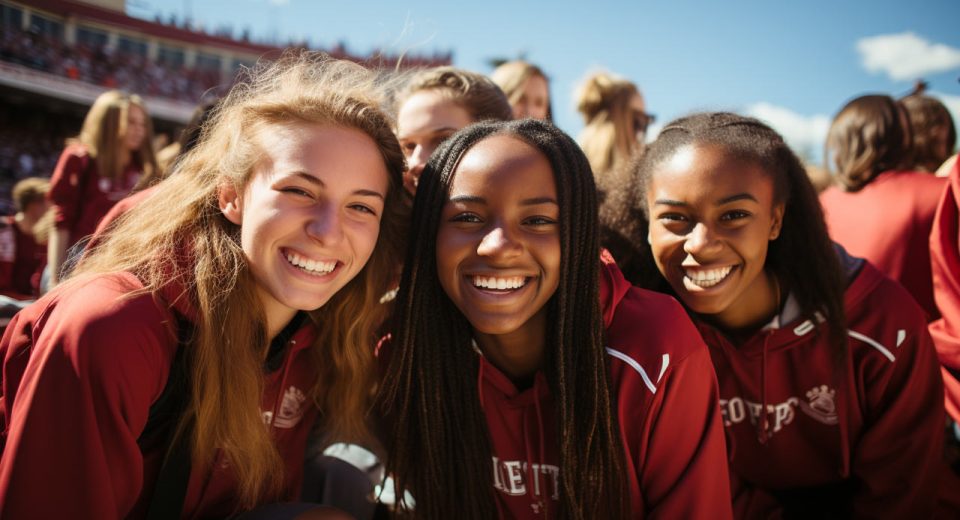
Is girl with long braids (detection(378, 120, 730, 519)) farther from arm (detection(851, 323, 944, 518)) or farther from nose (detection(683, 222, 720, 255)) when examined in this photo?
arm (detection(851, 323, 944, 518))

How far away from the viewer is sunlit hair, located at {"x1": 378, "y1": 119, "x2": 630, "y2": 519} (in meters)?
1.83

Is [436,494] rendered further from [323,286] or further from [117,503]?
[117,503]

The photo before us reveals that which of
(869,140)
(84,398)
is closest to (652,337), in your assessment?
(84,398)

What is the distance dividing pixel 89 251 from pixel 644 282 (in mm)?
2071

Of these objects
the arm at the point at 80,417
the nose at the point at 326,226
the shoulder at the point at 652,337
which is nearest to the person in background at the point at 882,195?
the shoulder at the point at 652,337

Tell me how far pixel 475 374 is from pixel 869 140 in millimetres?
2645

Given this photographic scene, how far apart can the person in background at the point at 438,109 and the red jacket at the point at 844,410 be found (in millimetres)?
1402

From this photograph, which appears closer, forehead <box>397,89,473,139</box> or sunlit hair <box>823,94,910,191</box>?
forehead <box>397,89,473,139</box>

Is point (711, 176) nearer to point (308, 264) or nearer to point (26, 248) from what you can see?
point (308, 264)

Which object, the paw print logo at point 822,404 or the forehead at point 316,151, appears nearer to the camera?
the forehead at point 316,151

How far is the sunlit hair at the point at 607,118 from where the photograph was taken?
14.0 ft

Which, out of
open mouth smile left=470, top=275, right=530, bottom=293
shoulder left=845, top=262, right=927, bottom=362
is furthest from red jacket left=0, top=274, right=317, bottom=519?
shoulder left=845, top=262, right=927, bottom=362

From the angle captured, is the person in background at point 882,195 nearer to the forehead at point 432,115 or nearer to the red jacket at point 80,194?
the forehead at point 432,115

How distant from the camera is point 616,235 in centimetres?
247
